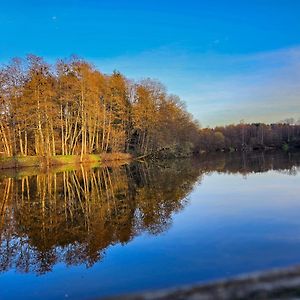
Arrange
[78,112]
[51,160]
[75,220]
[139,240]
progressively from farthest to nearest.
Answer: [78,112] < [51,160] < [75,220] < [139,240]

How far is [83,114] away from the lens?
2085 inches

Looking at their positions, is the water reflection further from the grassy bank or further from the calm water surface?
the grassy bank

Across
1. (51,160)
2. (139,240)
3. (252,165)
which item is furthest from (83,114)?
(139,240)

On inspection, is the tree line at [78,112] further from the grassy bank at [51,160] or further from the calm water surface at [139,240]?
the calm water surface at [139,240]

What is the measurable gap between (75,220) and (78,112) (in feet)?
134

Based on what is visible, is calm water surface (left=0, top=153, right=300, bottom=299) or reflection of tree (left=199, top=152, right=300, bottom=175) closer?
calm water surface (left=0, top=153, right=300, bottom=299)

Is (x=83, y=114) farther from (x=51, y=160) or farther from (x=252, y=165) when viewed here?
(x=252, y=165)

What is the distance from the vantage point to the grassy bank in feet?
152

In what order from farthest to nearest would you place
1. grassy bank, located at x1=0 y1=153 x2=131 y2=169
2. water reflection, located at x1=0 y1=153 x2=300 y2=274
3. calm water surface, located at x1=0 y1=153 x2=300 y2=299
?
grassy bank, located at x1=0 y1=153 x2=131 y2=169, water reflection, located at x1=0 y1=153 x2=300 y2=274, calm water surface, located at x1=0 y1=153 x2=300 y2=299

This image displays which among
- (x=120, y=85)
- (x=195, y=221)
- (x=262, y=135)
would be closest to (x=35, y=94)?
(x=120, y=85)

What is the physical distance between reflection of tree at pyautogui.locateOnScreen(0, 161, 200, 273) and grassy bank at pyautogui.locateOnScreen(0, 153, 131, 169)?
24.8 m

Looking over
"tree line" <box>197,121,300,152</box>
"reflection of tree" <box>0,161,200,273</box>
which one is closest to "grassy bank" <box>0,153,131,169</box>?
"reflection of tree" <box>0,161,200,273</box>

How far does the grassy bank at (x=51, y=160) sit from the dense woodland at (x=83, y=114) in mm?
1207

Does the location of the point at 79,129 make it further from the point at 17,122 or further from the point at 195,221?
the point at 195,221
